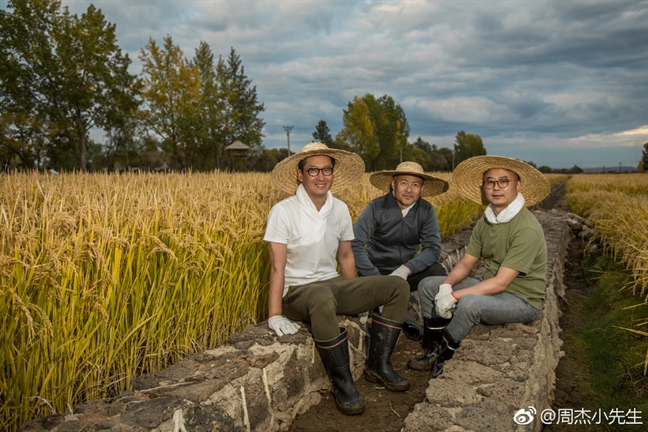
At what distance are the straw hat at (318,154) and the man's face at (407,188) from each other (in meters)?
0.44

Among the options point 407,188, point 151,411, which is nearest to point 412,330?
point 407,188

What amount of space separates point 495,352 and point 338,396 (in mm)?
941

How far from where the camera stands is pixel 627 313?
423cm

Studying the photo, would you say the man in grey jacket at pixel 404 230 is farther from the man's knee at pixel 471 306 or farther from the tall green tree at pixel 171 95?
the tall green tree at pixel 171 95

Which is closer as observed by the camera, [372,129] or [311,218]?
[311,218]

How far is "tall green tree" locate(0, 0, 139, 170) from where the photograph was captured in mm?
19828

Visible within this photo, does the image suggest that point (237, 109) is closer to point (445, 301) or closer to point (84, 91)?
point (84, 91)

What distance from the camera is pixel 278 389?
7.66 ft

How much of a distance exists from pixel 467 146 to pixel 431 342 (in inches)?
3525

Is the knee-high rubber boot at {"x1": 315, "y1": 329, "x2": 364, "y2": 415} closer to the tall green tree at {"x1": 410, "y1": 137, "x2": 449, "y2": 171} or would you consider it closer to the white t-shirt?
the white t-shirt

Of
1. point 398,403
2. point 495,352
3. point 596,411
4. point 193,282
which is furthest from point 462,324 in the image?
point 193,282

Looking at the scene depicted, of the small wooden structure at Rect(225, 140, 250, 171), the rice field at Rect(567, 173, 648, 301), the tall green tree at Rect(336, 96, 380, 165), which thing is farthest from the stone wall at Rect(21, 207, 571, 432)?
the tall green tree at Rect(336, 96, 380, 165)

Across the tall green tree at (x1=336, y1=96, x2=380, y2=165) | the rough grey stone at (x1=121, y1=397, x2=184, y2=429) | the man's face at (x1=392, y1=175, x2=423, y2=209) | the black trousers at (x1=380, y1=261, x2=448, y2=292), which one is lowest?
the rough grey stone at (x1=121, y1=397, x2=184, y2=429)

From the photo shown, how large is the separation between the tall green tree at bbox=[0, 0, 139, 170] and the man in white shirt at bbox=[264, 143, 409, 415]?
822 inches
